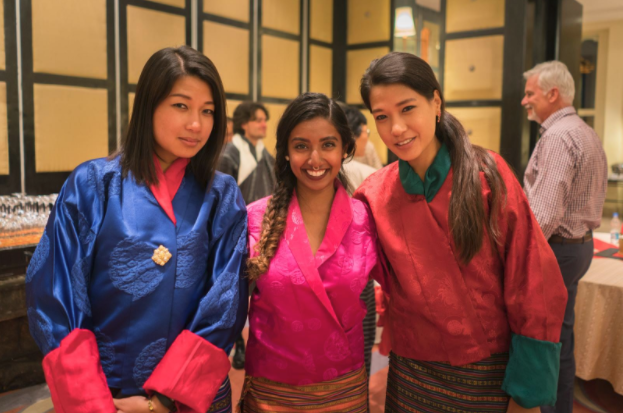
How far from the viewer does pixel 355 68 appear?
6445mm

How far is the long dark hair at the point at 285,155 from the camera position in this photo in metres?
1.45

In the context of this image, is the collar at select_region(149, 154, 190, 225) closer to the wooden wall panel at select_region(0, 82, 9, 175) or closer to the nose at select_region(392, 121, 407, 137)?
the nose at select_region(392, 121, 407, 137)

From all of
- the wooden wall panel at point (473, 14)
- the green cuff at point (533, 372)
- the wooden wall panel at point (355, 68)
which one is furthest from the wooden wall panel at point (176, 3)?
the green cuff at point (533, 372)

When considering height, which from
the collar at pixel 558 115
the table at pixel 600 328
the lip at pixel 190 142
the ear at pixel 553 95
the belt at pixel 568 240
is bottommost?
the table at pixel 600 328

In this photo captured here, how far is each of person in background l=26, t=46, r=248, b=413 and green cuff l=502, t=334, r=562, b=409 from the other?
0.74 meters

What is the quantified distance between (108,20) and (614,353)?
412 centimetres

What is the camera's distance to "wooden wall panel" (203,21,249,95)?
499 centimetres

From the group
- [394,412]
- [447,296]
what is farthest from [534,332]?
[394,412]

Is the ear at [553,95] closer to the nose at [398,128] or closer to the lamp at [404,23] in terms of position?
the nose at [398,128]

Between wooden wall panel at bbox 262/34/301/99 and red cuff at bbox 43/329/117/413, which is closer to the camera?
red cuff at bbox 43/329/117/413

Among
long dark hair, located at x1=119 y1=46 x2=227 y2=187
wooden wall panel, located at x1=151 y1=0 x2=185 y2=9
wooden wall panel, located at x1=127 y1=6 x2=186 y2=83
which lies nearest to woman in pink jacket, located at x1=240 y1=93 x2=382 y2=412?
long dark hair, located at x1=119 y1=46 x2=227 y2=187

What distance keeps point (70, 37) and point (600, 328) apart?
4.01 meters

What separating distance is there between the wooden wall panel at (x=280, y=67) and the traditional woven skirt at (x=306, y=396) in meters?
4.50

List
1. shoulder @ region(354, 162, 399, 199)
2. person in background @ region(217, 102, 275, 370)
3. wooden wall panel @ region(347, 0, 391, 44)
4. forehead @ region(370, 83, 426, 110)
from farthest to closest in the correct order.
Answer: wooden wall panel @ region(347, 0, 391, 44)
person in background @ region(217, 102, 275, 370)
shoulder @ region(354, 162, 399, 199)
forehead @ region(370, 83, 426, 110)
